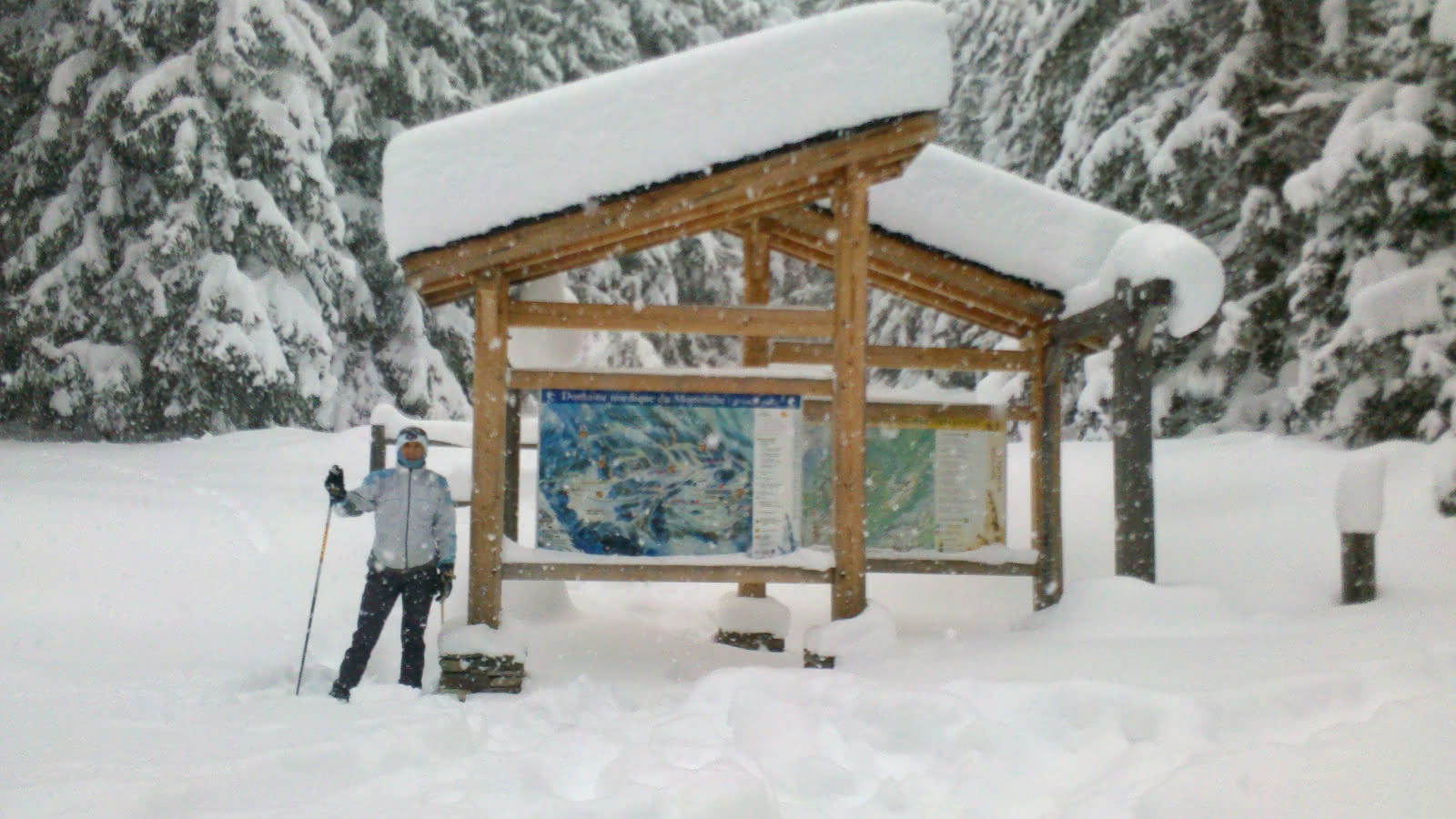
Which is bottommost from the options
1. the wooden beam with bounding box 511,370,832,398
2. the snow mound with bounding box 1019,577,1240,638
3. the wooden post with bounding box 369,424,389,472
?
the snow mound with bounding box 1019,577,1240,638

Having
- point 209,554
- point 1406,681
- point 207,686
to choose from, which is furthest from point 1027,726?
point 209,554

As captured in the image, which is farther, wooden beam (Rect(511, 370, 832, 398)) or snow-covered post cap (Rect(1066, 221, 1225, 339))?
wooden beam (Rect(511, 370, 832, 398))

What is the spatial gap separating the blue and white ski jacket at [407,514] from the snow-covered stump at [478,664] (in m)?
0.62

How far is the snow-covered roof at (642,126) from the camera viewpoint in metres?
5.78

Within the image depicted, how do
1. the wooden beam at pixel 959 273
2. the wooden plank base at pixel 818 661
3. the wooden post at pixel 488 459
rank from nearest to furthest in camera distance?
1. the wooden plank base at pixel 818 661
2. the wooden post at pixel 488 459
3. the wooden beam at pixel 959 273

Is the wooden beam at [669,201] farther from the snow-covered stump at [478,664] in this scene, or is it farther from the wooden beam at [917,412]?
the snow-covered stump at [478,664]

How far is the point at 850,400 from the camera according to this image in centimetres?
623

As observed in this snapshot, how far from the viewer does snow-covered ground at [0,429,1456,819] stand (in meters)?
3.66

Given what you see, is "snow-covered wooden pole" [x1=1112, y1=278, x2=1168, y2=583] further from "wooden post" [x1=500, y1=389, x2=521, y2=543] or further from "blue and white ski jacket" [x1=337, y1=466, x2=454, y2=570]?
"blue and white ski jacket" [x1=337, y1=466, x2=454, y2=570]

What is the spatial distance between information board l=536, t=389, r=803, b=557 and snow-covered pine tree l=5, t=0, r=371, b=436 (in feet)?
29.1

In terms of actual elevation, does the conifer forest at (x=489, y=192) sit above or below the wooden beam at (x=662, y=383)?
above

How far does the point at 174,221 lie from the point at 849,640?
38.6ft

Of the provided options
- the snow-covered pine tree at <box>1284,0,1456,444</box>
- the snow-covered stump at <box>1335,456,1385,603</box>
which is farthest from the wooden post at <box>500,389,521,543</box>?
the snow-covered pine tree at <box>1284,0,1456,444</box>

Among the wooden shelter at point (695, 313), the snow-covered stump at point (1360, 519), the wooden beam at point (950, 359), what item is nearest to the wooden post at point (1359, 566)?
the snow-covered stump at point (1360, 519)
